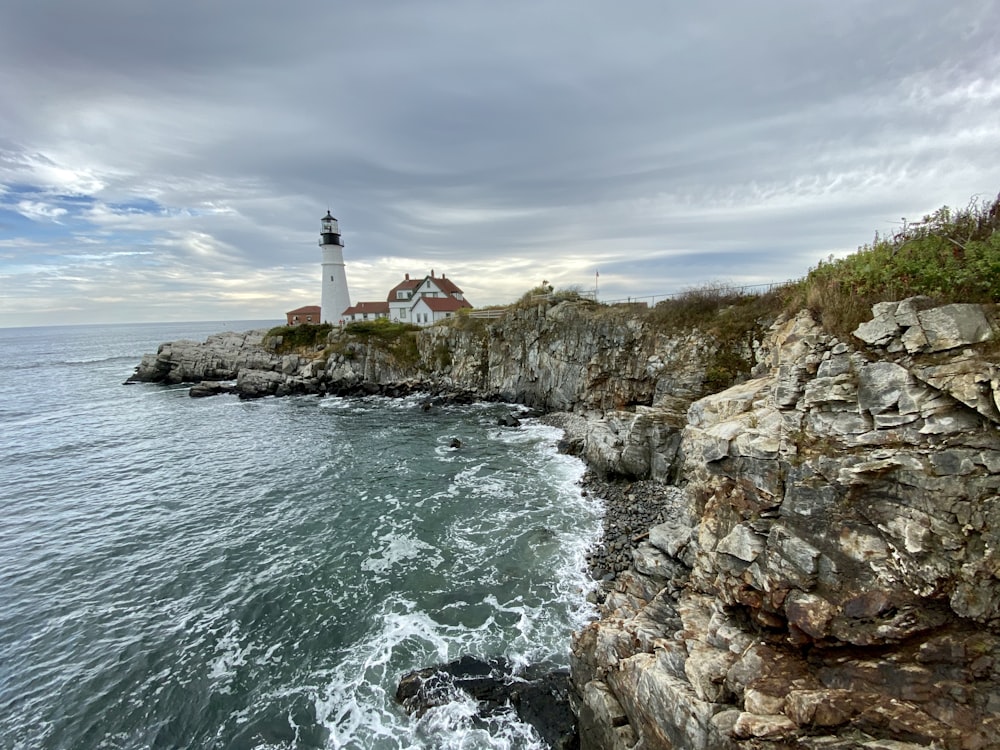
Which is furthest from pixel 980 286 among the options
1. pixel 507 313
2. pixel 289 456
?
pixel 507 313

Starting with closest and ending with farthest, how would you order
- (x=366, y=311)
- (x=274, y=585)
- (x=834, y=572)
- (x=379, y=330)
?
(x=834, y=572), (x=274, y=585), (x=379, y=330), (x=366, y=311)

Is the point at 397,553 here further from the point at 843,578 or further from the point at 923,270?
the point at 923,270

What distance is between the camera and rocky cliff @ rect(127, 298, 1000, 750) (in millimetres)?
6422

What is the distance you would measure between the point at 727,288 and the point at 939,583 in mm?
26762

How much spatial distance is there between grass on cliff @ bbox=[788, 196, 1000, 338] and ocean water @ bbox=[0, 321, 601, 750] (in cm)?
1186

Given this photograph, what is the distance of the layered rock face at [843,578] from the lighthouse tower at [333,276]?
72.0 meters

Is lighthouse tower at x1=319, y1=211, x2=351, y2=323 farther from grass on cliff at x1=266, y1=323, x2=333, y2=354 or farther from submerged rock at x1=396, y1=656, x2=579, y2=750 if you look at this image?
submerged rock at x1=396, y1=656, x2=579, y2=750

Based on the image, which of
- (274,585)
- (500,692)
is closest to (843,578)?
(500,692)

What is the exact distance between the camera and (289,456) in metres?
30.6

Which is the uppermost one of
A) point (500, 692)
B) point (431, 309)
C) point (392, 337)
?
point (431, 309)

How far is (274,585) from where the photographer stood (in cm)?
1614

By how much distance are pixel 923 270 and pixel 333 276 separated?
74550 mm

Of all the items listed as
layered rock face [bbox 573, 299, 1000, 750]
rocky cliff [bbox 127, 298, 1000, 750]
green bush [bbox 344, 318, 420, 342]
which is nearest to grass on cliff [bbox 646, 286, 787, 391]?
rocky cliff [bbox 127, 298, 1000, 750]

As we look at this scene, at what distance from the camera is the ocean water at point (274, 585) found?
11164mm
